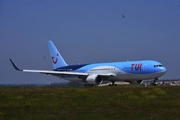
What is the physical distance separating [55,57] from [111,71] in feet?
64.6

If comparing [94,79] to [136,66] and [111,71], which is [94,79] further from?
[136,66]

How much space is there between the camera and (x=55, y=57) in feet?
247

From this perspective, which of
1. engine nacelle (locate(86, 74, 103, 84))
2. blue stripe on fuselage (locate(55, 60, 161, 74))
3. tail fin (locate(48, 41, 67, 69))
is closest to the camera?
blue stripe on fuselage (locate(55, 60, 161, 74))

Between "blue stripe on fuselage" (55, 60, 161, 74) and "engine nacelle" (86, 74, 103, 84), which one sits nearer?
"blue stripe on fuselage" (55, 60, 161, 74)

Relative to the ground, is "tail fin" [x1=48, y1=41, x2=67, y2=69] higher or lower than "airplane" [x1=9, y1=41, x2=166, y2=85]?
higher

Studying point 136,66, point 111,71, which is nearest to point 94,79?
point 111,71

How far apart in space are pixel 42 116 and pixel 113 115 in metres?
3.10

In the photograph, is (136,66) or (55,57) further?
(55,57)

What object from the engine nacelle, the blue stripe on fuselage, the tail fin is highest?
the tail fin

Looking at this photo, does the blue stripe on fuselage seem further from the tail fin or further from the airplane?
the tail fin

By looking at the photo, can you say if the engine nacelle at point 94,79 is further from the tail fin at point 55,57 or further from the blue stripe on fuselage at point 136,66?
the tail fin at point 55,57

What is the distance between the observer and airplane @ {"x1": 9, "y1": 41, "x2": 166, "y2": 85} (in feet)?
175

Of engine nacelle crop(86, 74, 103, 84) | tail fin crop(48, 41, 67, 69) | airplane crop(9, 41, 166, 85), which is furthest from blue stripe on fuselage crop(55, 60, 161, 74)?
tail fin crop(48, 41, 67, 69)

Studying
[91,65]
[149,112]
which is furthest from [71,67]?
[149,112]
